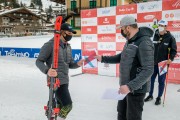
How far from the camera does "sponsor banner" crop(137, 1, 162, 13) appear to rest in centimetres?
670

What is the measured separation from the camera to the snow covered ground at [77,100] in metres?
4.41

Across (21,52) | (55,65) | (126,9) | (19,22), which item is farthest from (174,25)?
(19,22)

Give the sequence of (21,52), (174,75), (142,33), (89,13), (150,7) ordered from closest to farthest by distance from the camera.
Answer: (142,33) < (174,75) < (150,7) < (89,13) < (21,52)

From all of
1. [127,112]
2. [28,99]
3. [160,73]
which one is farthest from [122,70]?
[28,99]

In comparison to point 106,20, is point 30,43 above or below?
below

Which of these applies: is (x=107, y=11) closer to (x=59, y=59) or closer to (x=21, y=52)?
(x=59, y=59)

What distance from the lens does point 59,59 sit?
125 inches

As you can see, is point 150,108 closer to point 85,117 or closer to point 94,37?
point 85,117

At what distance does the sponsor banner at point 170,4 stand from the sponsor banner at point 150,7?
0.35 feet

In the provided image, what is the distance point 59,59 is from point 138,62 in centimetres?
108

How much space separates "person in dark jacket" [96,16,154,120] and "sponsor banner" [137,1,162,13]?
4.42 metres

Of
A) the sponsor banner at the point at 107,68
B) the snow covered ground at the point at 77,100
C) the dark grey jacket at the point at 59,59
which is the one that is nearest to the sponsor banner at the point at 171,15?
the snow covered ground at the point at 77,100

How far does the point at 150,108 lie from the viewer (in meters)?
4.71

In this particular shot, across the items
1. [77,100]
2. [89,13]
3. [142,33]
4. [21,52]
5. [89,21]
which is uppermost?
[89,13]
